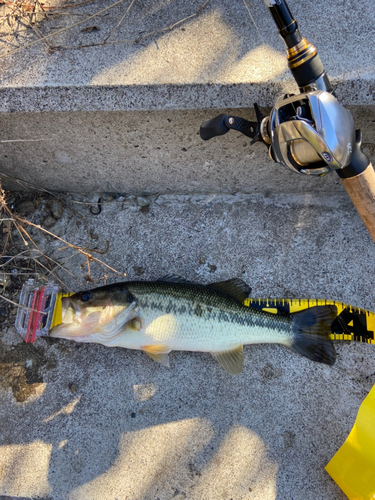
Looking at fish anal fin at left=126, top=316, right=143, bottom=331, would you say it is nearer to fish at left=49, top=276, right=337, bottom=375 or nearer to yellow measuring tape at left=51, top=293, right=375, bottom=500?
fish at left=49, top=276, right=337, bottom=375

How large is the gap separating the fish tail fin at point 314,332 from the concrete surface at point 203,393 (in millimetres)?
200

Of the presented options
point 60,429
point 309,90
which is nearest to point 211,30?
point 309,90

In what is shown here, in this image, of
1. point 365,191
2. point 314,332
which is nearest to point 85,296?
point 314,332

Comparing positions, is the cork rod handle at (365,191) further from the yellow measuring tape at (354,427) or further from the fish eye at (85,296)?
the fish eye at (85,296)

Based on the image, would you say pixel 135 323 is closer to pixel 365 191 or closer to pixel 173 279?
pixel 173 279

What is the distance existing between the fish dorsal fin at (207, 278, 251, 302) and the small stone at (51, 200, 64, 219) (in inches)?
62.5

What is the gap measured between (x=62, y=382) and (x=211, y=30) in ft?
9.89

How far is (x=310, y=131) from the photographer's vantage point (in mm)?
1527

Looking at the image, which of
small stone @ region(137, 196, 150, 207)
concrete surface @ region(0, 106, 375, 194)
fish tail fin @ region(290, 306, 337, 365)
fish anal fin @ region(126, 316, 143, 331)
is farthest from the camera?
small stone @ region(137, 196, 150, 207)

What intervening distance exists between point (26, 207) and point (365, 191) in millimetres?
2845

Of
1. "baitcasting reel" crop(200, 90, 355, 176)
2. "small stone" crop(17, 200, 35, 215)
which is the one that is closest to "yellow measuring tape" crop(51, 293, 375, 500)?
"small stone" crop(17, 200, 35, 215)

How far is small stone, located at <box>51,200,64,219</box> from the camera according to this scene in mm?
3006

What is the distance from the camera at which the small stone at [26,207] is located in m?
3.02

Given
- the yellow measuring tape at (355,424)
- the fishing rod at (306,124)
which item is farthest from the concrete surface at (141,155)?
the yellow measuring tape at (355,424)
